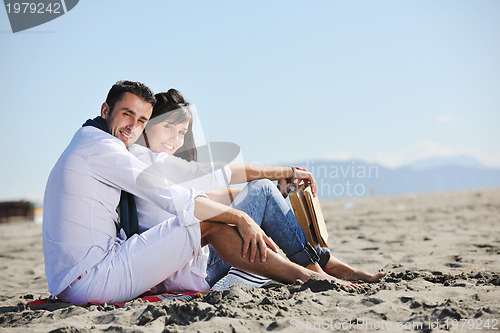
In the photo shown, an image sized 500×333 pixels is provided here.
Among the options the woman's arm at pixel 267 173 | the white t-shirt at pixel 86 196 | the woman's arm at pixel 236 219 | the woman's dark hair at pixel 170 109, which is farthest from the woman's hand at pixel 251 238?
the woman's dark hair at pixel 170 109

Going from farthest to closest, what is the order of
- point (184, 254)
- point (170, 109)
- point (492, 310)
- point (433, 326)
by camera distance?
point (170, 109), point (184, 254), point (492, 310), point (433, 326)

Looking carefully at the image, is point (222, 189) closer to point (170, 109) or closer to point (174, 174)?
point (174, 174)

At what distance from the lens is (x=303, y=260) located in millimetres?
2668

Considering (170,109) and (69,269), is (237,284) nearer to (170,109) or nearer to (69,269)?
(69,269)

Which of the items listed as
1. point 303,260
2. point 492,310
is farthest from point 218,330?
point 492,310

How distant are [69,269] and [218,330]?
0.85 metres

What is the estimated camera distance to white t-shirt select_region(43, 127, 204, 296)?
211cm

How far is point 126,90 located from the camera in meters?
2.37

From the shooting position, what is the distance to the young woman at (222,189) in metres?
2.61

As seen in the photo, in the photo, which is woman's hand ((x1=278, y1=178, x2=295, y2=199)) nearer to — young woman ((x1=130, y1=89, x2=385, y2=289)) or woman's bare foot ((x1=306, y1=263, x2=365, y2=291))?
young woman ((x1=130, y1=89, x2=385, y2=289))

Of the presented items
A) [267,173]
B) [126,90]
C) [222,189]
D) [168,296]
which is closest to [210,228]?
[168,296]

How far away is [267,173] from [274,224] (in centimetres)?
56

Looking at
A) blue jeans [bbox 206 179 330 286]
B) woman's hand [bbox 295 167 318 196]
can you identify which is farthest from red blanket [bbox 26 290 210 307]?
woman's hand [bbox 295 167 318 196]

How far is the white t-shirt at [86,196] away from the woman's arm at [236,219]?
5 cm
